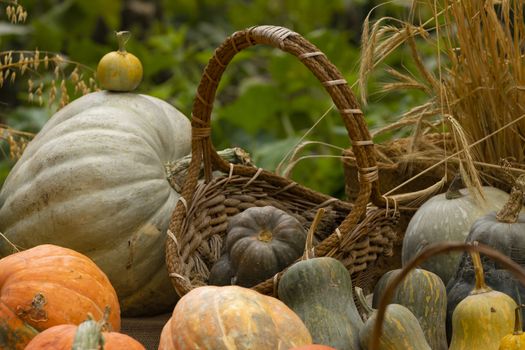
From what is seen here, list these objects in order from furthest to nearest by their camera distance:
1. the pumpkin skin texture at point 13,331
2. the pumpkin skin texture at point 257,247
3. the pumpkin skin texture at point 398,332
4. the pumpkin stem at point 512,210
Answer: the pumpkin skin texture at point 257,247, the pumpkin stem at point 512,210, the pumpkin skin texture at point 13,331, the pumpkin skin texture at point 398,332

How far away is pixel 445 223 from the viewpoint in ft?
7.75

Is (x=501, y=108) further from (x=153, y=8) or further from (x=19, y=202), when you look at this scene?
(x=153, y=8)

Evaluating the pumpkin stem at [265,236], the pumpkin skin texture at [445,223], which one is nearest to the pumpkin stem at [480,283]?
the pumpkin skin texture at [445,223]

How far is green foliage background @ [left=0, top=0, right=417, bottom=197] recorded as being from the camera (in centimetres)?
464

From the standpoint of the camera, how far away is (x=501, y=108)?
255 cm

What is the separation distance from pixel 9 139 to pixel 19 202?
29 centimetres

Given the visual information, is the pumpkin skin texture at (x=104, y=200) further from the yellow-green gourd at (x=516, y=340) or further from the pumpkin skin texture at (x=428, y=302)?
the yellow-green gourd at (x=516, y=340)

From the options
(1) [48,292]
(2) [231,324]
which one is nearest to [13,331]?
Answer: (1) [48,292]

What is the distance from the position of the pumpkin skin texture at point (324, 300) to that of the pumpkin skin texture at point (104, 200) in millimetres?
721

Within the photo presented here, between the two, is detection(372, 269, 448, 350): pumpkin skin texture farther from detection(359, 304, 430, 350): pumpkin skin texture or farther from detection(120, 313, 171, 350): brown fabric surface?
detection(120, 313, 171, 350): brown fabric surface

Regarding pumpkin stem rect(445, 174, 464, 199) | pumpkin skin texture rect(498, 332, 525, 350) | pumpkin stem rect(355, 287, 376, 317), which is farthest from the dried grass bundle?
pumpkin skin texture rect(498, 332, 525, 350)

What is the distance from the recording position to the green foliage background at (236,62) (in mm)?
4645

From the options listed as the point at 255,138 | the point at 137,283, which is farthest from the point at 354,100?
the point at 255,138

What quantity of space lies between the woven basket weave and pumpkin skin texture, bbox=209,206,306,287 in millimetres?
83
